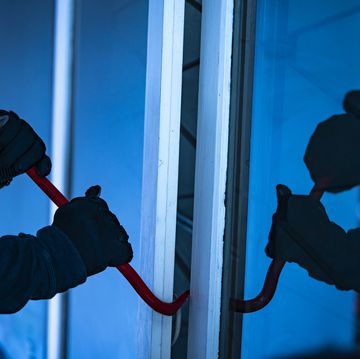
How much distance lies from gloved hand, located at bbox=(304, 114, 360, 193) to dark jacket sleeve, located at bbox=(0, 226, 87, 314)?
419mm

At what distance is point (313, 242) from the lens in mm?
800

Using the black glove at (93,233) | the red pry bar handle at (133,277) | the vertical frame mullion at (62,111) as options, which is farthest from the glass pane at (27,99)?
the black glove at (93,233)

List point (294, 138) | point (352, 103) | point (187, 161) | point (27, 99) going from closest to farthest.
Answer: point (352, 103)
point (294, 138)
point (187, 161)
point (27, 99)

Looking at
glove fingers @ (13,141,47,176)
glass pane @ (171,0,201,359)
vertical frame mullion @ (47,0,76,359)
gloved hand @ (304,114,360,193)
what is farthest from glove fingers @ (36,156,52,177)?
gloved hand @ (304,114,360,193)

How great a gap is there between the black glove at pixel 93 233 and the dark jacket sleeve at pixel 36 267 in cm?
3

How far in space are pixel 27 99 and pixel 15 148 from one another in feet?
2.02

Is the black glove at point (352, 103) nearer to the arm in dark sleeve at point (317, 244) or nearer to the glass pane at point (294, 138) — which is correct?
the glass pane at point (294, 138)

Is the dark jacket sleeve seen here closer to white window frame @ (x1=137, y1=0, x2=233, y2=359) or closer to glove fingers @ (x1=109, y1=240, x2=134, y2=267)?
glove fingers @ (x1=109, y1=240, x2=134, y2=267)

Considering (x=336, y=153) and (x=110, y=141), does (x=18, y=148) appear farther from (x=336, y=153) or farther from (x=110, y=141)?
(x=336, y=153)

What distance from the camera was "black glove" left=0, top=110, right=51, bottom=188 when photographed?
2.91 ft

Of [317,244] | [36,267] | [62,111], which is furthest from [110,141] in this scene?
[317,244]

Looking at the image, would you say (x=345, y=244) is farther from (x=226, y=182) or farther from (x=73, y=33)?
(x=73, y=33)

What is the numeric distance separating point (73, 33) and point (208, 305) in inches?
32.5

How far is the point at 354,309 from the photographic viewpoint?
72cm
